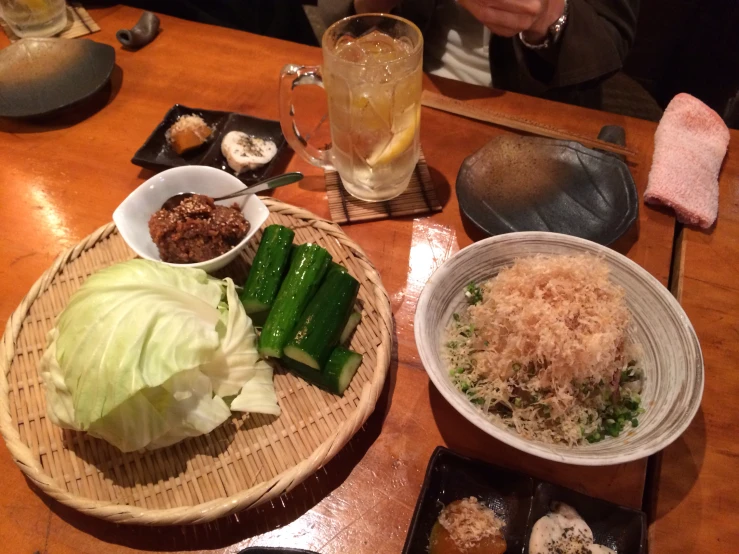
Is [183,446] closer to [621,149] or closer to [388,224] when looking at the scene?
[388,224]

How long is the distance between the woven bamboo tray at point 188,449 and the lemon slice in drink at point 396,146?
19.8 inches

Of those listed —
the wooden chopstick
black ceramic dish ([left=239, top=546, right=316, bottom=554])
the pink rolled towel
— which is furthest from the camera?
the wooden chopstick

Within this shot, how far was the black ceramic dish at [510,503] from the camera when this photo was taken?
1.09 metres

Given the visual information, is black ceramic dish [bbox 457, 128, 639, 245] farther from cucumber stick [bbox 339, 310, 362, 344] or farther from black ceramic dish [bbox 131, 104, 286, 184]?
black ceramic dish [bbox 131, 104, 286, 184]

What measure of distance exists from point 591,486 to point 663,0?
140 inches

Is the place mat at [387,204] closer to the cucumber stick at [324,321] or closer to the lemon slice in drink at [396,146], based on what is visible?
the lemon slice in drink at [396,146]

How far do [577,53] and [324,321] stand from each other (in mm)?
1679

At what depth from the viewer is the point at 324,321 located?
1.36 meters

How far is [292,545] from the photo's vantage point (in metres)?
1.17

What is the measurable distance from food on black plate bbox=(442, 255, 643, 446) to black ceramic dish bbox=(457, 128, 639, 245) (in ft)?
1.15

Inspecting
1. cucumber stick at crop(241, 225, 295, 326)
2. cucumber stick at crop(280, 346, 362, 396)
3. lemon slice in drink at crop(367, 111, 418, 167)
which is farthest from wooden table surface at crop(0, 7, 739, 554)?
cucumber stick at crop(241, 225, 295, 326)

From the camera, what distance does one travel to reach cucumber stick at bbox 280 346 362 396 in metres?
1.32

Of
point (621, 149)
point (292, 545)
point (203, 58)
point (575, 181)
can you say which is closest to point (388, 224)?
point (575, 181)

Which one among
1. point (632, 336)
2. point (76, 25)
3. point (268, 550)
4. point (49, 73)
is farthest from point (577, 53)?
point (76, 25)
